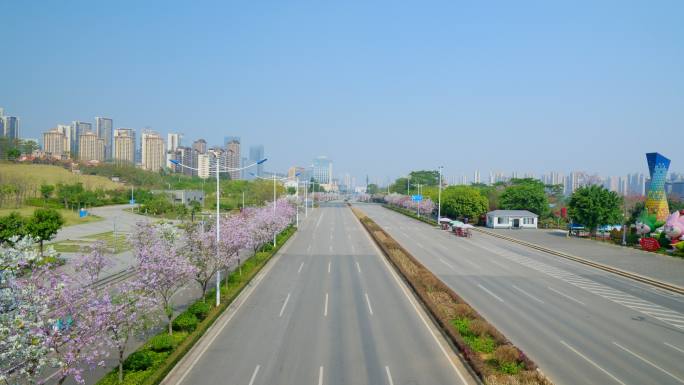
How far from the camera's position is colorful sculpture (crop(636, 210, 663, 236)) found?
48.5 meters

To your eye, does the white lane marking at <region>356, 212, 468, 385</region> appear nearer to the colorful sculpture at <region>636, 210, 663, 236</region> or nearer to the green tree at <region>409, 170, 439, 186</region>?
the colorful sculpture at <region>636, 210, 663, 236</region>

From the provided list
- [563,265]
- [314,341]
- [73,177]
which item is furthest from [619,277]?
[73,177]

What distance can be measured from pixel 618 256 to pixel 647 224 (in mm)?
9742

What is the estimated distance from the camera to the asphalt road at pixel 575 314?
639 inches

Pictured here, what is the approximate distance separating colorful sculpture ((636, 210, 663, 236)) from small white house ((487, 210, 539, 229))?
19.0 metres

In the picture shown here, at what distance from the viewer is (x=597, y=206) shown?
171 feet

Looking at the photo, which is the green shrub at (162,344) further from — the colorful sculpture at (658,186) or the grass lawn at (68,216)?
the colorful sculpture at (658,186)

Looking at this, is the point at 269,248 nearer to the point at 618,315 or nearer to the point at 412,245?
the point at 412,245

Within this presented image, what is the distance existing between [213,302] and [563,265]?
1103 inches

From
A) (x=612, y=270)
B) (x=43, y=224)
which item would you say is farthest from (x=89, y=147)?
(x=612, y=270)

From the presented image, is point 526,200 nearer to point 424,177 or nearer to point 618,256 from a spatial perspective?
point 618,256

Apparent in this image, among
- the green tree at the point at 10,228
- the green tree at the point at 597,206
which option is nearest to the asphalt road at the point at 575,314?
the green tree at the point at 597,206

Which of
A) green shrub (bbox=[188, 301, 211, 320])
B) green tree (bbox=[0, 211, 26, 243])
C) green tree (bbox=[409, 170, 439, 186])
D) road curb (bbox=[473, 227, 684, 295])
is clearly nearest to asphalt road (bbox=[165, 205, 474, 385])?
green shrub (bbox=[188, 301, 211, 320])

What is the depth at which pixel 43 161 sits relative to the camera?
112812 millimetres
